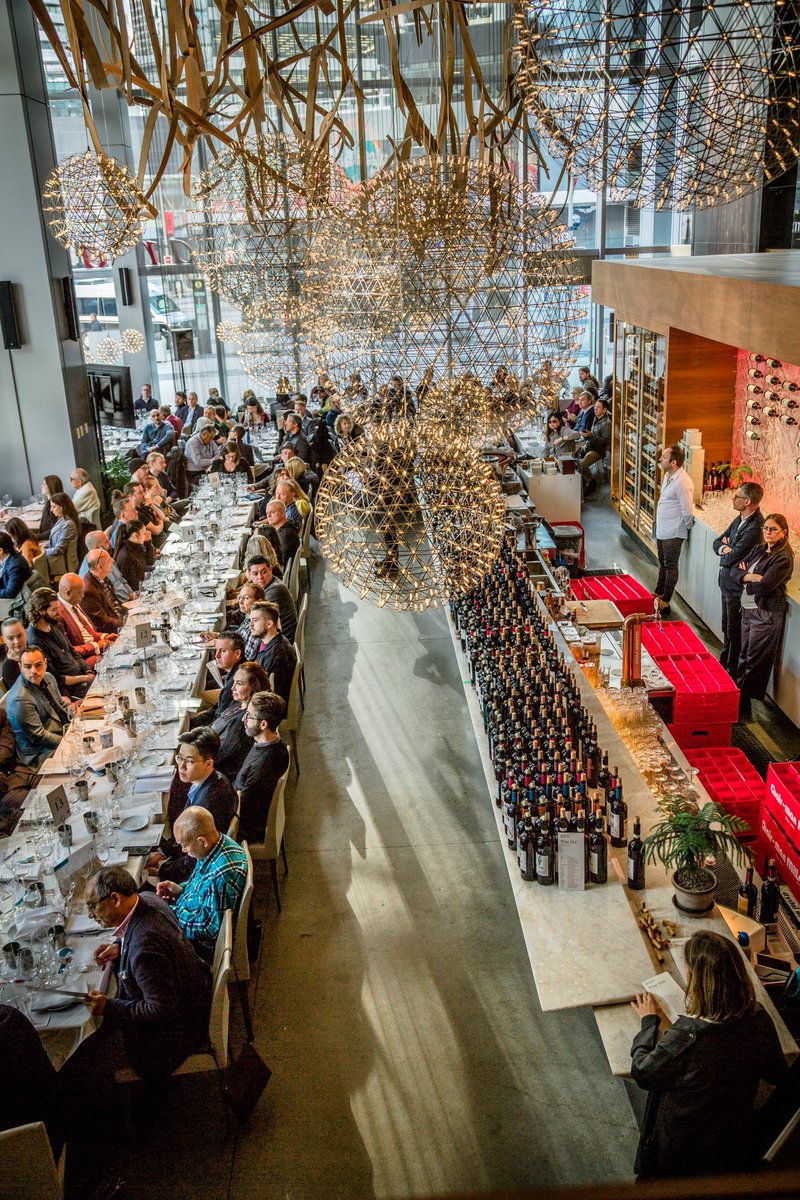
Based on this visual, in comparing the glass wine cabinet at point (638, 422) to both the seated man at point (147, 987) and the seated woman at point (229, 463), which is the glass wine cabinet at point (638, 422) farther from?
the seated man at point (147, 987)

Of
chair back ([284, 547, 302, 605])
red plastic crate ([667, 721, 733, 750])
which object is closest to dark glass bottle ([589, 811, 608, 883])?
red plastic crate ([667, 721, 733, 750])

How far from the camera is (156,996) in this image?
3.76m

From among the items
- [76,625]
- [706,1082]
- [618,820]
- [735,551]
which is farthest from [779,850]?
[76,625]

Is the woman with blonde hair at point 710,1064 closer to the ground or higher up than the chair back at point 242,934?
higher up

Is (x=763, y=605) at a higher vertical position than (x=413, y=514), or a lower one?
lower

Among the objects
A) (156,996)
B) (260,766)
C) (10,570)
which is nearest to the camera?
(156,996)

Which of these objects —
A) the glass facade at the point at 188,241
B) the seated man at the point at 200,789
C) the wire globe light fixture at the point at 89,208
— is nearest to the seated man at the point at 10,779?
the seated man at the point at 200,789

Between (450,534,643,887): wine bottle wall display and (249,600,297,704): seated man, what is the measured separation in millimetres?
1183

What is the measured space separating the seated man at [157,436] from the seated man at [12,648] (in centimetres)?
753

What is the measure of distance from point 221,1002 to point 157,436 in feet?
37.6

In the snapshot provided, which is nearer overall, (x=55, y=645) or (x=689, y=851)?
(x=689, y=851)

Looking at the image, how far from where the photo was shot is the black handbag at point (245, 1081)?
4.04 metres

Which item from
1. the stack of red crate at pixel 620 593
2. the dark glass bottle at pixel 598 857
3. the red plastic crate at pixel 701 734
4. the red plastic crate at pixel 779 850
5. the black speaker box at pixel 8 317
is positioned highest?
the black speaker box at pixel 8 317

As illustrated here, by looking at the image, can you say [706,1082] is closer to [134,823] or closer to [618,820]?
[618,820]
